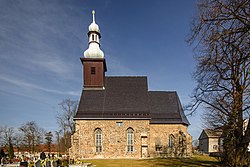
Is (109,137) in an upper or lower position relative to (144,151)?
upper

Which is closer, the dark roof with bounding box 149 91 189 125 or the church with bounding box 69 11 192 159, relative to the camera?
the church with bounding box 69 11 192 159

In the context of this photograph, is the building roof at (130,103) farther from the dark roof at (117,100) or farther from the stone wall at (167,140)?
the stone wall at (167,140)

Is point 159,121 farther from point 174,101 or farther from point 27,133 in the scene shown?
point 27,133

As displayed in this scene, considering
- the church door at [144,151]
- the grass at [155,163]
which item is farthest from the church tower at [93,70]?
the grass at [155,163]

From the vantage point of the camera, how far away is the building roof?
24562mm

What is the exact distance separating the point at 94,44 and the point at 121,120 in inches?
468

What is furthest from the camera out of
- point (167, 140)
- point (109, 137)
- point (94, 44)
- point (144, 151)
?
point (94, 44)

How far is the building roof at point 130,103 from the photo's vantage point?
24.6 m

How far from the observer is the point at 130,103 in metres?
25.8

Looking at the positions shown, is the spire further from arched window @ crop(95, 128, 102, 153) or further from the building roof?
arched window @ crop(95, 128, 102, 153)

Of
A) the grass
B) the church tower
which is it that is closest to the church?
the church tower

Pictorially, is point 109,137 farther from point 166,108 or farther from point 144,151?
point 166,108

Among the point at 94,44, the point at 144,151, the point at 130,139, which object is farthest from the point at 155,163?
the point at 94,44

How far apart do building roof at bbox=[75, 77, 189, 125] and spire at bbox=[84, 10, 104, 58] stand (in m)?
4.13
